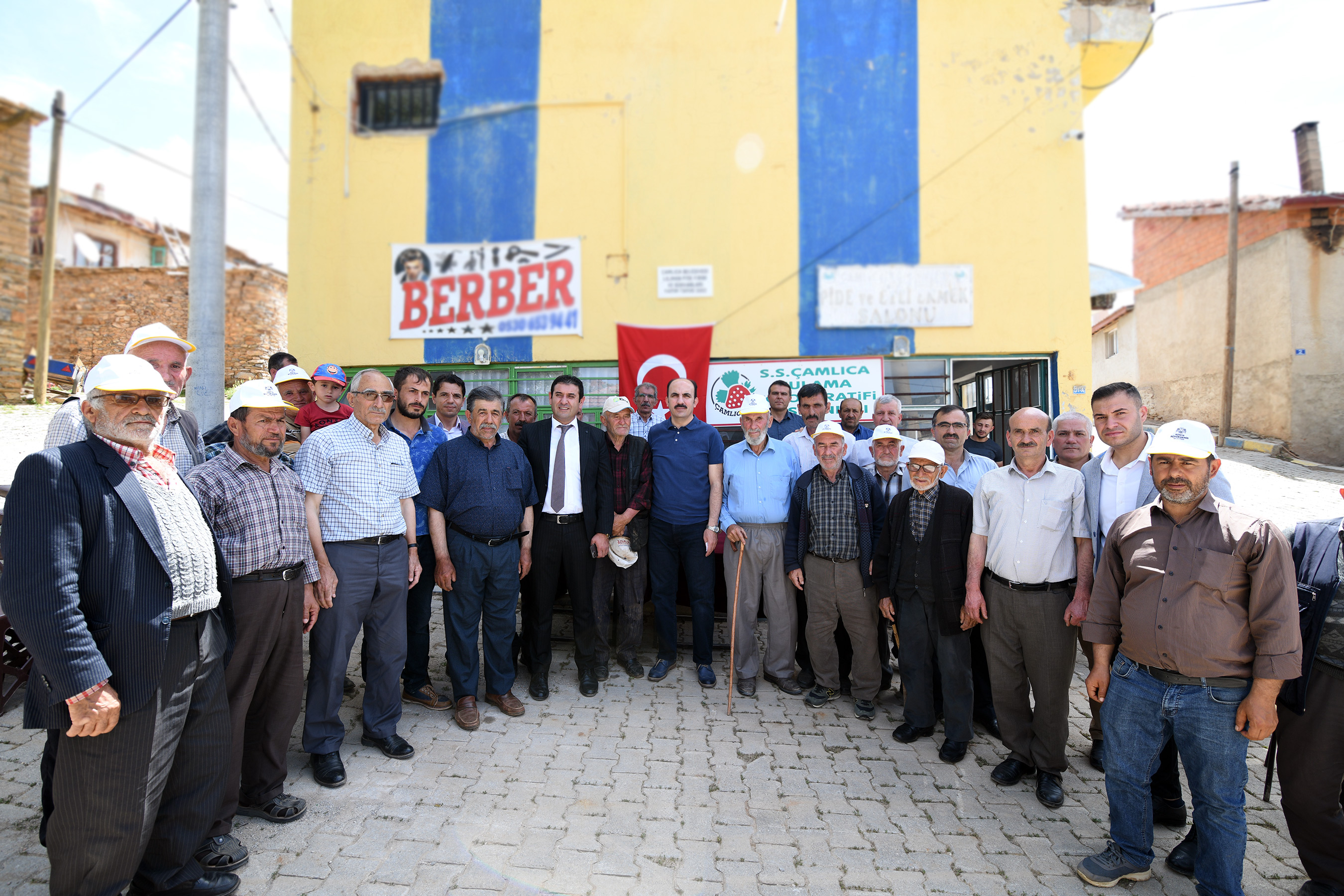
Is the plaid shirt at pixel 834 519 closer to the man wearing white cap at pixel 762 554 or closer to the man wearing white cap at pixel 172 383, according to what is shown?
the man wearing white cap at pixel 762 554

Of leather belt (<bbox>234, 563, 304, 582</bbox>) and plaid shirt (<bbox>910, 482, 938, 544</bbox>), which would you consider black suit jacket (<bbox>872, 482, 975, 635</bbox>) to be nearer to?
plaid shirt (<bbox>910, 482, 938, 544</bbox>)

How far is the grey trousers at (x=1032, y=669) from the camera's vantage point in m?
3.37

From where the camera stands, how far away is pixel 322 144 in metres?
7.88

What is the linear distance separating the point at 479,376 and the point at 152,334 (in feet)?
15.4

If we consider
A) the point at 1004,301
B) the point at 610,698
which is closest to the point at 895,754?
the point at 610,698

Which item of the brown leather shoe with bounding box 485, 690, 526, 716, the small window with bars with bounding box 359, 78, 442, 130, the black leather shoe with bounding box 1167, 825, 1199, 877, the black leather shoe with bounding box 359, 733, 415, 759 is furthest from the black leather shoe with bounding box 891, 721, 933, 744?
the small window with bars with bounding box 359, 78, 442, 130

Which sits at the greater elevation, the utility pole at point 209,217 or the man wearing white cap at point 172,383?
the utility pole at point 209,217

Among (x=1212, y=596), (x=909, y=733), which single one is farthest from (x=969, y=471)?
(x=1212, y=596)

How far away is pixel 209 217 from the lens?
18.6 feet

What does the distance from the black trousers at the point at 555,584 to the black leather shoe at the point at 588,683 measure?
0.14 feet

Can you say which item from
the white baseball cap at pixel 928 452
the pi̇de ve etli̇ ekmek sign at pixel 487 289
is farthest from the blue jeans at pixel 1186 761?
the pi̇de ve etli̇ ekmek sign at pixel 487 289

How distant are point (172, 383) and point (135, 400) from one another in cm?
94

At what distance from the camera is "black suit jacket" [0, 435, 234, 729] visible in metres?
2.05

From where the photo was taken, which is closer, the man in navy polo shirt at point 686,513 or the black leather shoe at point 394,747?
the black leather shoe at point 394,747
